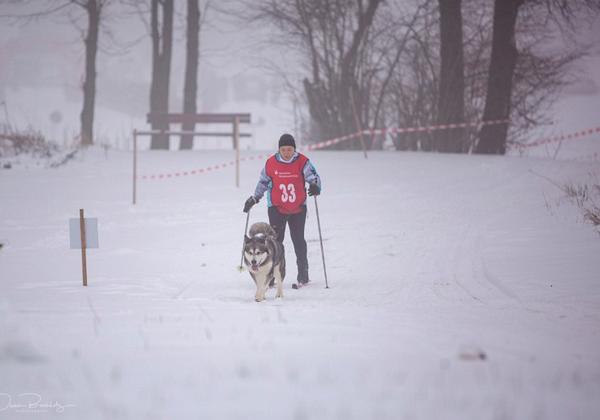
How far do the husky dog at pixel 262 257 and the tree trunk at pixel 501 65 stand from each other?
14.5 m

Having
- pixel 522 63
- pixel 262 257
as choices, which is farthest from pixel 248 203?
pixel 522 63

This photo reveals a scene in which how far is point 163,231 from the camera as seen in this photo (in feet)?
39.8

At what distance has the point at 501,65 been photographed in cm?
1947

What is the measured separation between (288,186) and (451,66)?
46.5 ft

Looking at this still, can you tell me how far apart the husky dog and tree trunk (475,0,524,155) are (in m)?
14.5

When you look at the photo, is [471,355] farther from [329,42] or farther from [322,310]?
[329,42]

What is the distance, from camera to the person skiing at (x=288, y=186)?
8070 mm

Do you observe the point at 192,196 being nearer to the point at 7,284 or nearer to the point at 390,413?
the point at 7,284

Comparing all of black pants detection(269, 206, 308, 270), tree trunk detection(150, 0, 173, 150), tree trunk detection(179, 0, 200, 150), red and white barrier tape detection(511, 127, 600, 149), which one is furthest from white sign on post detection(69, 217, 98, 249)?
tree trunk detection(179, 0, 200, 150)

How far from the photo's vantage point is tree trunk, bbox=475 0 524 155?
19.2m

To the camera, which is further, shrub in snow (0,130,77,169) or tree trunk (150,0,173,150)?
tree trunk (150,0,173,150)

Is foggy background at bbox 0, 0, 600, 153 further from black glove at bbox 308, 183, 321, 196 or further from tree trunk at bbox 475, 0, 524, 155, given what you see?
black glove at bbox 308, 183, 321, 196

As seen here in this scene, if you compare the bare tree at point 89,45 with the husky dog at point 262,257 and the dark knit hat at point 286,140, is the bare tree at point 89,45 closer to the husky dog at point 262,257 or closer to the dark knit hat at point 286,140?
the dark knit hat at point 286,140

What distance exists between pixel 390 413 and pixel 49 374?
215 cm
